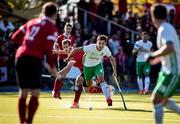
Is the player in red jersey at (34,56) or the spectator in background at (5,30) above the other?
the player in red jersey at (34,56)

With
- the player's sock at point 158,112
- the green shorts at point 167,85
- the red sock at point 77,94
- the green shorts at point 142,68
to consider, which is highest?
the green shorts at point 167,85

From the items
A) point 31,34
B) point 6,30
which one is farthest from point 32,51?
point 6,30

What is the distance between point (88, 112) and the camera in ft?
56.0

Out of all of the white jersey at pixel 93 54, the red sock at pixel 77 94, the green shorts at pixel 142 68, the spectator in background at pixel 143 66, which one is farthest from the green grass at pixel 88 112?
the green shorts at pixel 142 68

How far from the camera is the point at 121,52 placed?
29469 mm

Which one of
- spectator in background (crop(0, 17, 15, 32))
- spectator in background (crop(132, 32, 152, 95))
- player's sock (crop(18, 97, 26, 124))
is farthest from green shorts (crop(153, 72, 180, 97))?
spectator in background (crop(0, 17, 15, 32))

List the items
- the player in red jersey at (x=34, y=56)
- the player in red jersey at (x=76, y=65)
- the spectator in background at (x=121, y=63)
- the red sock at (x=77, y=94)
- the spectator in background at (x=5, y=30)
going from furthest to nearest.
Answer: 1. the spectator in background at (x=121, y=63)
2. the spectator in background at (x=5, y=30)
3. the player in red jersey at (x=76, y=65)
4. the red sock at (x=77, y=94)
5. the player in red jersey at (x=34, y=56)

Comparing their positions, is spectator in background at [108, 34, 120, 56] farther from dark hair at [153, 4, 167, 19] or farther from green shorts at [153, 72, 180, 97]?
green shorts at [153, 72, 180, 97]

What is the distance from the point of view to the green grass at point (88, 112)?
15.0m

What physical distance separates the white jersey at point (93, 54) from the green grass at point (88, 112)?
1.20m

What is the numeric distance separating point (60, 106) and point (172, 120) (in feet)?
14.9

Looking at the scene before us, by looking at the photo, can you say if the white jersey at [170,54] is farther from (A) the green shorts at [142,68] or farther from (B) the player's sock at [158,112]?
(A) the green shorts at [142,68]

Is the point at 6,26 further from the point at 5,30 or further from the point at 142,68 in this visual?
the point at 142,68

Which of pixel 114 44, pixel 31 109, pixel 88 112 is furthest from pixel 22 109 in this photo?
pixel 114 44
